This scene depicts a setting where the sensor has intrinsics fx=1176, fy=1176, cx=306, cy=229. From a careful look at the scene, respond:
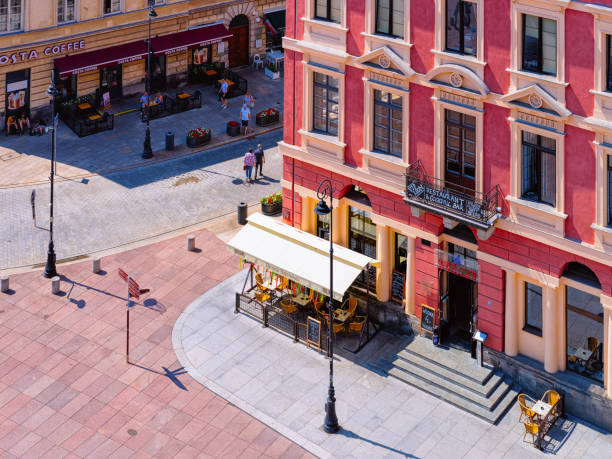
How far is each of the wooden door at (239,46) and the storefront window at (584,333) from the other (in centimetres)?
3775

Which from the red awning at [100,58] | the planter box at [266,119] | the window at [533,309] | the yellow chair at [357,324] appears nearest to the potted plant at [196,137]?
the planter box at [266,119]

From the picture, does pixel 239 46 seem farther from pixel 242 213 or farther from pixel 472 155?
pixel 472 155

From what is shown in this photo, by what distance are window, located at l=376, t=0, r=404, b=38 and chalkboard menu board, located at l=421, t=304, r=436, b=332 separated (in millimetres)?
10758

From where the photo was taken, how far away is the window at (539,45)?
130 feet

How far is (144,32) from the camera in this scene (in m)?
69.9

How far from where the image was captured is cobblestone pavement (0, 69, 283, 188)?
2452 inches

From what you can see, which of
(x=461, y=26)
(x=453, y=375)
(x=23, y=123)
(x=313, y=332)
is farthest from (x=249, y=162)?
(x=461, y=26)

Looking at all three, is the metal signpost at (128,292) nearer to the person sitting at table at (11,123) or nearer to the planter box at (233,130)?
the planter box at (233,130)

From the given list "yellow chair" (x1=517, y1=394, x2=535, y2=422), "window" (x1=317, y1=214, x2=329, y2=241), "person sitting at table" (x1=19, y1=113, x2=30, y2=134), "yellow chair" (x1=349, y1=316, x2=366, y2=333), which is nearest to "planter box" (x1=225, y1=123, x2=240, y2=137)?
"person sitting at table" (x1=19, y1=113, x2=30, y2=134)

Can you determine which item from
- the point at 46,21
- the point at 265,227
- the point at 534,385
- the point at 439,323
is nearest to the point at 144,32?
the point at 46,21

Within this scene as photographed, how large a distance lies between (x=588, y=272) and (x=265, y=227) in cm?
1391

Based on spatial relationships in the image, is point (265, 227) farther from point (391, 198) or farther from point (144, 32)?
point (144, 32)

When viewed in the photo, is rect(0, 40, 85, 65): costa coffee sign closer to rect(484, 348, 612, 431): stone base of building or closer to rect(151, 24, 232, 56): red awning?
rect(151, 24, 232, 56): red awning

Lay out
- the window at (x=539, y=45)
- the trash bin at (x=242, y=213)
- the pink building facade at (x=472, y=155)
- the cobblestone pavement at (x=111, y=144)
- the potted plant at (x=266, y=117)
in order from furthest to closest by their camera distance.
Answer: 1. the potted plant at (x=266, y=117)
2. the cobblestone pavement at (x=111, y=144)
3. the trash bin at (x=242, y=213)
4. the pink building facade at (x=472, y=155)
5. the window at (x=539, y=45)
